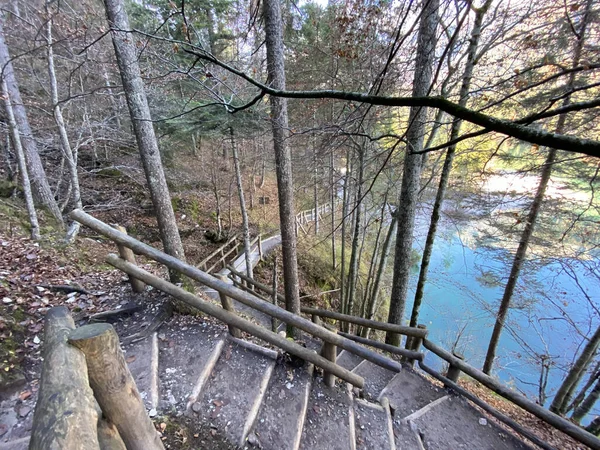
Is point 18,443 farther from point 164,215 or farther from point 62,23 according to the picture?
point 62,23

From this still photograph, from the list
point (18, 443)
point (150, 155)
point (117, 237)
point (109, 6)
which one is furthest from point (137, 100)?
point (18, 443)

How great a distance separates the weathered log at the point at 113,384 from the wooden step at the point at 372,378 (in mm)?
3061

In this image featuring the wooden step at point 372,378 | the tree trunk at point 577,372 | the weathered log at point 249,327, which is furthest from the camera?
the tree trunk at point 577,372

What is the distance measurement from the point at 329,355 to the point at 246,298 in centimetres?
124

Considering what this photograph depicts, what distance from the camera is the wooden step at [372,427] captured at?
2770mm

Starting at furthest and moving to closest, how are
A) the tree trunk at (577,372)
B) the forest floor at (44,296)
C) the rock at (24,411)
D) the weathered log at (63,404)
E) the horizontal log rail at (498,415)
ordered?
the tree trunk at (577,372) → the horizontal log rail at (498,415) → the forest floor at (44,296) → the rock at (24,411) → the weathered log at (63,404)

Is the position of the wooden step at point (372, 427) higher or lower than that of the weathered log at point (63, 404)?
lower

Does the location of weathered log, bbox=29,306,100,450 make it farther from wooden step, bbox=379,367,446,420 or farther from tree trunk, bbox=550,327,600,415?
tree trunk, bbox=550,327,600,415

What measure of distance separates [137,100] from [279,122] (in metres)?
2.05

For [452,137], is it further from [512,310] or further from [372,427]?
[512,310]

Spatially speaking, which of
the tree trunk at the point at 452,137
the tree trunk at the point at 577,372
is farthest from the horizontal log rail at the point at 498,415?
the tree trunk at the point at 577,372

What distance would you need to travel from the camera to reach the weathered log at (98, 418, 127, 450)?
4.26 ft

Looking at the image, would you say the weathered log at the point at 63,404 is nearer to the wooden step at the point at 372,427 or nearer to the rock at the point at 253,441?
the rock at the point at 253,441

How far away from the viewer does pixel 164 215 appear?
3.90 metres
